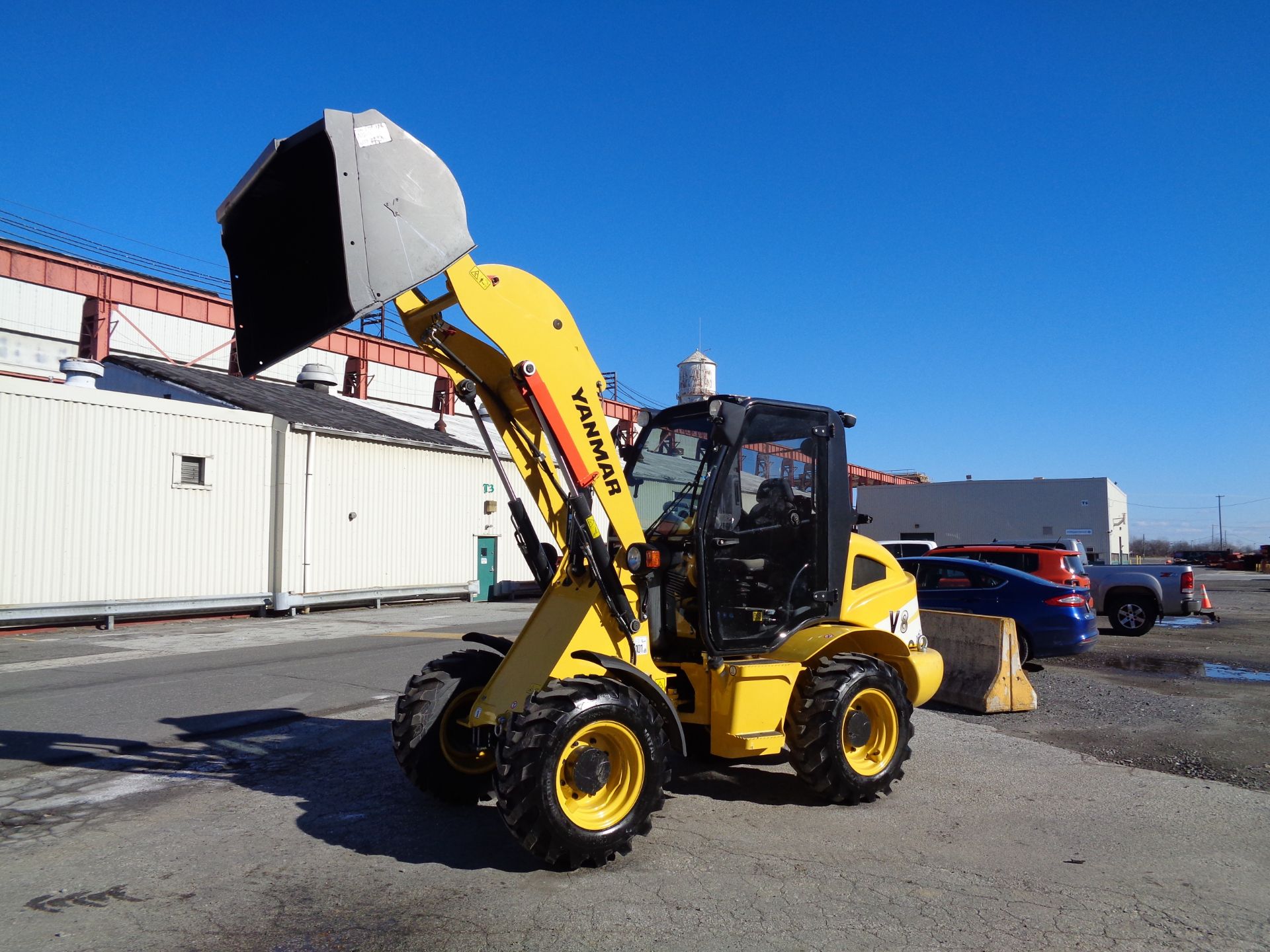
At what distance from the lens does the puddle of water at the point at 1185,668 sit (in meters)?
12.2

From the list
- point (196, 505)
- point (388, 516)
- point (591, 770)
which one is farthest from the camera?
point (388, 516)

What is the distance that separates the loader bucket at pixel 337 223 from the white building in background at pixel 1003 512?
37.7 m

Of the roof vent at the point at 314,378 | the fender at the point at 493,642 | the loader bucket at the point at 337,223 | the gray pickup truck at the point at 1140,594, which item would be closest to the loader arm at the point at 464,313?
the loader bucket at the point at 337,223

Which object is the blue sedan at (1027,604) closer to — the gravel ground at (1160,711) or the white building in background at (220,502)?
the gravel ground at (1160,711)

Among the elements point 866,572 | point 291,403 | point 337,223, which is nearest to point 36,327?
point 291,403

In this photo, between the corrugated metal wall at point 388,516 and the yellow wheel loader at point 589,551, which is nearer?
the yellow wheel loader at point 589,551

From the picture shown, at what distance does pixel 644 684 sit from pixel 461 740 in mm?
1505

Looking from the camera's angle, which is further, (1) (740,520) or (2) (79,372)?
(2) (79,372)

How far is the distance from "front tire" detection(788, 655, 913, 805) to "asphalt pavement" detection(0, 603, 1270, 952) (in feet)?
0.62

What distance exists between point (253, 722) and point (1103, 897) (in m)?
7.01

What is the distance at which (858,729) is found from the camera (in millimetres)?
6102

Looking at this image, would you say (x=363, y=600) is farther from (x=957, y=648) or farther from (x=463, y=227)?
(x=463, y=227)

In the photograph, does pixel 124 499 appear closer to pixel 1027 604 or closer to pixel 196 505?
pixel 196 505

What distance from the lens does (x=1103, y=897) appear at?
4449mm
